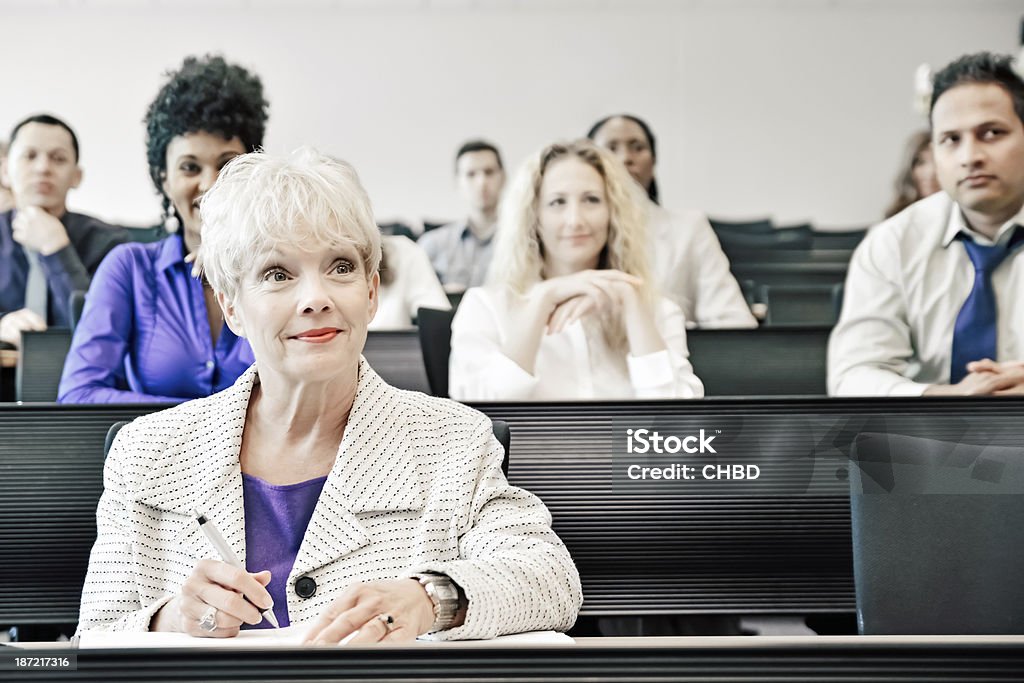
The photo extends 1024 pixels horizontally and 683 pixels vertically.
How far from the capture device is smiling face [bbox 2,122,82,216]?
383 centimetres

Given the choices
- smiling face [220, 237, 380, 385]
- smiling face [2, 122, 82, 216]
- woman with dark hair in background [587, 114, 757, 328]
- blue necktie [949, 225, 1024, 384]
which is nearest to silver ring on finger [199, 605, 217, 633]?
smiling face [220, 237, 380, 385]

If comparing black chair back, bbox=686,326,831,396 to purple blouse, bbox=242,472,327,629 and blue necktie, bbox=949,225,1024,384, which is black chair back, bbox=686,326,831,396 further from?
purple blouse, bbox=242,472,327,629

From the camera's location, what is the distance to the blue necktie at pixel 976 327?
105 inches

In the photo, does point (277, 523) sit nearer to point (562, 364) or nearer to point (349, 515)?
point (349, 515)

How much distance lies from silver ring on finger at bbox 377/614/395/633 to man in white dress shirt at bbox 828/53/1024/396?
1843 millimetres

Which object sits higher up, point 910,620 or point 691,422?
point 691,422

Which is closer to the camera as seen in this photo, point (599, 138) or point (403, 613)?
point (403, 613)

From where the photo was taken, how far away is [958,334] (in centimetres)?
266

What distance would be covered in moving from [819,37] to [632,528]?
231 inches

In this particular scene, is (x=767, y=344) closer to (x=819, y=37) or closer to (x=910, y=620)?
(x=910, y=620)

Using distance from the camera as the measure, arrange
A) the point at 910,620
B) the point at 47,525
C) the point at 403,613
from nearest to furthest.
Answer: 1. the point at 403,613
2. the point at 910,620
3. the point at 47,525

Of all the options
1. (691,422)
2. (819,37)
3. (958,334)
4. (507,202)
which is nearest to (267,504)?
(691,422)

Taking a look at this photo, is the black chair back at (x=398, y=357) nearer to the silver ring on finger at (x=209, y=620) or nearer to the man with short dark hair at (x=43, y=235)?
the man with short dark hair at (x=43, y=235)

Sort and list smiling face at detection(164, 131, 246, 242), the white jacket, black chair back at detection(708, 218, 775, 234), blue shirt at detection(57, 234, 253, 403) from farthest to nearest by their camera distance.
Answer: black chair back at detection(708, 218, 775, 234) → smiling face at detection(164, 131, 246, 242) → blue shirt at detection(57, 234, 253, 403) → the white jacket
